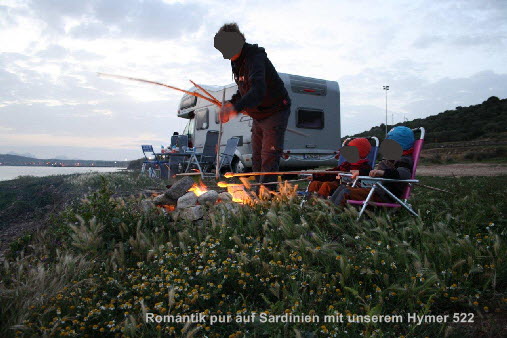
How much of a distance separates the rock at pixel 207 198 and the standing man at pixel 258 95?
0.86 metres

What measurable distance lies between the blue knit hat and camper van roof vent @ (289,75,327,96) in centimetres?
685

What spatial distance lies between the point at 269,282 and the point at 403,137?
9.06 ft

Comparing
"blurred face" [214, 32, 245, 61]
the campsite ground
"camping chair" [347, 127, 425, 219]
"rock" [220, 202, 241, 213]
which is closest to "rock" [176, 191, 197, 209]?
"rock" [220, 202, 241, 213]

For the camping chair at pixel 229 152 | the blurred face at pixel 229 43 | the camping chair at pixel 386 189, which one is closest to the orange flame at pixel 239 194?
the camping chair at pixel 386 189

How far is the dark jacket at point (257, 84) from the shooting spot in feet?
15.0

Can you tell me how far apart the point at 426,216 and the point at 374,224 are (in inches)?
42.4

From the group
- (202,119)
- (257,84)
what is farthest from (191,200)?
(202,119)

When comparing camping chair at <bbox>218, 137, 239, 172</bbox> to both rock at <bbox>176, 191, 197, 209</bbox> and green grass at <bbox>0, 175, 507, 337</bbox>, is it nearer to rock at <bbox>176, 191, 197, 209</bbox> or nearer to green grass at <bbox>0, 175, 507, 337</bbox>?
rock at <bbox>176, 191, 197, 209</bbox>

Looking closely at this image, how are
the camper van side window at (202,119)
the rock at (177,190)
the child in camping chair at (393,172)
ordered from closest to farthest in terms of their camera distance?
the child in camping chair at (393,172) < the rock at (177,190) < the camper van side window at (202,119)

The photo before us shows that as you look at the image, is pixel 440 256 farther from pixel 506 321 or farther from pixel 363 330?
pixel 363 330

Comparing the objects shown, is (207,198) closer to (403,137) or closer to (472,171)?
(403,137)

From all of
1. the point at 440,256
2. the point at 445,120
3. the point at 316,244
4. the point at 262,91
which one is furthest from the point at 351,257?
the point at 445,120

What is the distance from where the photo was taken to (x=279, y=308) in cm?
229

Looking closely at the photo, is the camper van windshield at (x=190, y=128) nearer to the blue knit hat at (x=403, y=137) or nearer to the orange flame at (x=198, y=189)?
the orange flame at (x=198, y=189)
